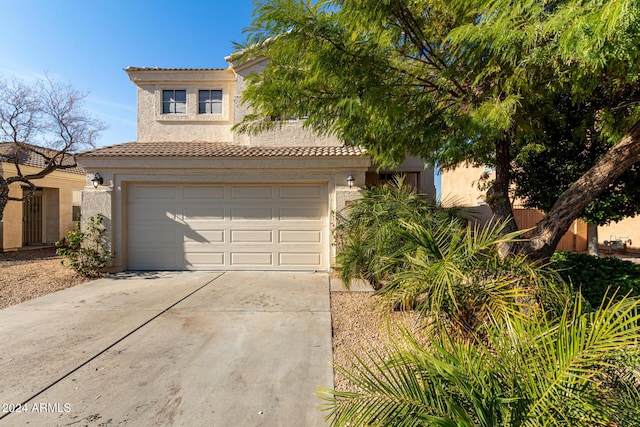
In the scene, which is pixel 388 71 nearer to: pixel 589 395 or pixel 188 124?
pixel 589 395

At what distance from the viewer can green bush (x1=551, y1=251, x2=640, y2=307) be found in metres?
5.29

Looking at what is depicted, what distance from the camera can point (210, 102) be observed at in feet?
33.2

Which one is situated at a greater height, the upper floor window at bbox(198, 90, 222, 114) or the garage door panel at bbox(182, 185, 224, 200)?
the upper floor window at bbox(198, 90, 222, 114)

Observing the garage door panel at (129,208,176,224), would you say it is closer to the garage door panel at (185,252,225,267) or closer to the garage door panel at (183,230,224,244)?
the garage door panel at (183,230,224,244)

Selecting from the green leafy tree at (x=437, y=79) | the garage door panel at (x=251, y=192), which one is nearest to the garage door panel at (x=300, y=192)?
the garage door panel at (x=251, y=192)

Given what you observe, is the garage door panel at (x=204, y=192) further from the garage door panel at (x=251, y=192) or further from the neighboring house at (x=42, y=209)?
the neighboring house at (x=42, y=209)

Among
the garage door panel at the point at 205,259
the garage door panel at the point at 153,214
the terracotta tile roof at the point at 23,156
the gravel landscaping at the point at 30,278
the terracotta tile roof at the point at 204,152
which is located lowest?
the gravel landscaping at the point at 30,278

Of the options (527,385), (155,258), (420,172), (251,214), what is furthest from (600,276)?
(155,258)

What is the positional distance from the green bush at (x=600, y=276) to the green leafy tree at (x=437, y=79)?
198 cm

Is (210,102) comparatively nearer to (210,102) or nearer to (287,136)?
(210,102)

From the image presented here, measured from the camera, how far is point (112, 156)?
7.60 metres

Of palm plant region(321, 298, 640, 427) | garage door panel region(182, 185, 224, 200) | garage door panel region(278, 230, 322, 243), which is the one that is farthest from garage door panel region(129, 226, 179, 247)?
palm plant region(321, 298, 640, 427)

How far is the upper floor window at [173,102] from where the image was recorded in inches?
398

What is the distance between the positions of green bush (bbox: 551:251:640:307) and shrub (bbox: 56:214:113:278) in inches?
403
